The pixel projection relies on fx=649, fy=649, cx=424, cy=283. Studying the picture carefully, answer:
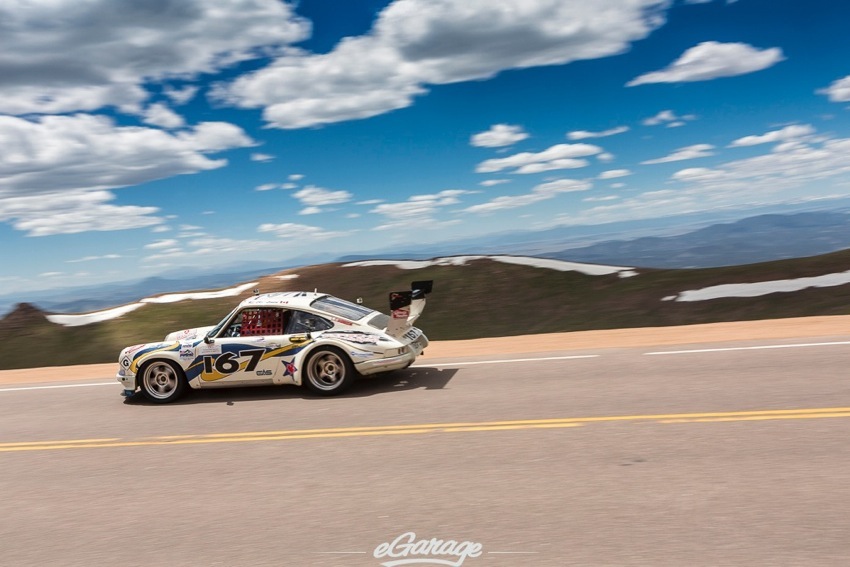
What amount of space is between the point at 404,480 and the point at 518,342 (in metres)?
8.48

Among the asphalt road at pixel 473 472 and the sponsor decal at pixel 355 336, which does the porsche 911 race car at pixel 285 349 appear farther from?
the asphalt road at pixel 473 472

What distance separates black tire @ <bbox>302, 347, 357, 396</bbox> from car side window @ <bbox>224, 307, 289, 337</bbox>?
2.39 ft

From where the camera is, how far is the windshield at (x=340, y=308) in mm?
9883

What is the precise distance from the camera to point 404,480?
225 inches

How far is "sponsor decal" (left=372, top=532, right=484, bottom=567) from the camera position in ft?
13.8

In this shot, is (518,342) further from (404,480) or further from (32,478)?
(32,478)

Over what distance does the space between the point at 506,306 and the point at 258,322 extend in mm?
12863

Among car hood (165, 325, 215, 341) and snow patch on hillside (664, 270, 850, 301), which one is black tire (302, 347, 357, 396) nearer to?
car hood (165, 325, 215, 341)

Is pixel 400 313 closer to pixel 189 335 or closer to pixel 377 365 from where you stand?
pixel 377 365

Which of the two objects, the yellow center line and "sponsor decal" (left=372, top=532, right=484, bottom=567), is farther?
the yellow center line

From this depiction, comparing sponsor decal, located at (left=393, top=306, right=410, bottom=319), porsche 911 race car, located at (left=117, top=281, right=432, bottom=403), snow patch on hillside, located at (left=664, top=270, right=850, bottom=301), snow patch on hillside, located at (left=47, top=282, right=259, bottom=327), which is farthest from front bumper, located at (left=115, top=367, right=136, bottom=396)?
snow patch on hillside, located at (left=664, top=270, right=850, bottom=301)

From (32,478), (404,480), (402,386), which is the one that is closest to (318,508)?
(404,480)

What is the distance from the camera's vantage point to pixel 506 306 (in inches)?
851

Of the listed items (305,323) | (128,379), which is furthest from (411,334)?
(128,379)
